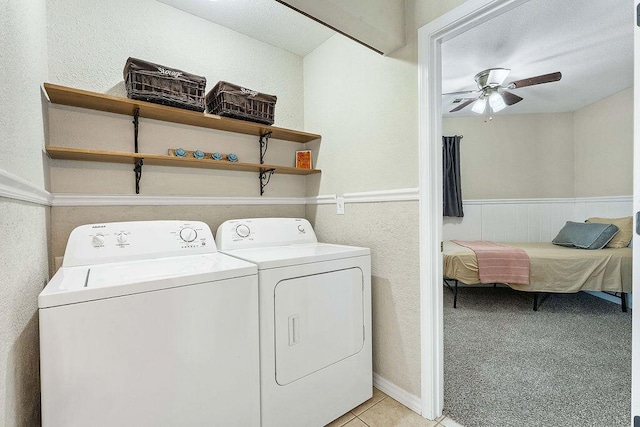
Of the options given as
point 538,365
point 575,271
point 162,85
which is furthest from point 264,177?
point 575,271

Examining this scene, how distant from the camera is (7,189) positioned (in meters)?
0.77

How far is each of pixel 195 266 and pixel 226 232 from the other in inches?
21.1

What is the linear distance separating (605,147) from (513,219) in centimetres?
135

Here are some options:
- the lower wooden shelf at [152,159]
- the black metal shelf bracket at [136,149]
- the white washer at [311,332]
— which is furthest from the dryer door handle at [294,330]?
the black metal shelf bracket at [136,149]

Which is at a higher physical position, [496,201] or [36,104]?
[36,104]

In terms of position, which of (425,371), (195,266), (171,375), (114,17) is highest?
(114,17)

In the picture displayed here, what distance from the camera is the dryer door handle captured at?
136cm

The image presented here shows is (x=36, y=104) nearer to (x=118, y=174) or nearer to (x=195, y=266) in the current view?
(x=118, y=174)

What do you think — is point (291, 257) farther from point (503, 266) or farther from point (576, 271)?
point (576, 271)

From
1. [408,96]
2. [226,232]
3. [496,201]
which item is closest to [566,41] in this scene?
[408,96]

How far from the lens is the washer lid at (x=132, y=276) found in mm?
914

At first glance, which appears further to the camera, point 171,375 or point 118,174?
point 118,174

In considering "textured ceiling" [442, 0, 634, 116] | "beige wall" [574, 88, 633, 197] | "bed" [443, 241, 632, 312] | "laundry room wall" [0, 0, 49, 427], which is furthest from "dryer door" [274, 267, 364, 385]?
"beige wall" [574, 88, 633, 197]

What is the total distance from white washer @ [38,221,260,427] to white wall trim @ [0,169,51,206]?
293 mm
